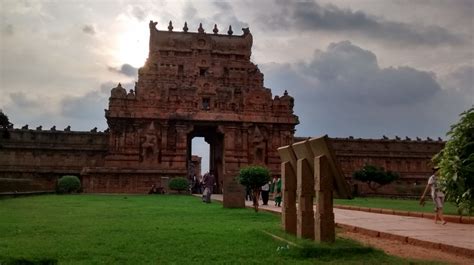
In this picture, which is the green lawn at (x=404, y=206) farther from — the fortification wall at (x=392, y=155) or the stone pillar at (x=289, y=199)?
the fortification wall at (x=392, y=155)

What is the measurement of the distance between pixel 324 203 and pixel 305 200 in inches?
32.9

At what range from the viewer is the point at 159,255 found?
24.3ft

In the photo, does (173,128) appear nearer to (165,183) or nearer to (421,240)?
(165,183)

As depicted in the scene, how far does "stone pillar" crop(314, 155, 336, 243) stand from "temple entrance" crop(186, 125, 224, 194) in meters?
30.3

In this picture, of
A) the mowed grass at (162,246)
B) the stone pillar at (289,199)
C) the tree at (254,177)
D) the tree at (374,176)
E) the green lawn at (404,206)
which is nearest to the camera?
the mowed grass at (162,246)

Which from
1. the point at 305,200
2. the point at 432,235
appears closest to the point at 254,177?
the point at 432,235

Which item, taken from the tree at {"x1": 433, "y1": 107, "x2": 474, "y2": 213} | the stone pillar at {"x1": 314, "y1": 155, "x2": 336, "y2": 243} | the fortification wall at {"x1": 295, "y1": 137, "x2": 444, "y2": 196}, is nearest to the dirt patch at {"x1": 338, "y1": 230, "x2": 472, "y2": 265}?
the stone pillar at {"x1": 314, "y1": 155, "x2": 336, "y2": 243}

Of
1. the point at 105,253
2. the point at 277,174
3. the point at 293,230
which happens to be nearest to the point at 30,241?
the point at 105,253

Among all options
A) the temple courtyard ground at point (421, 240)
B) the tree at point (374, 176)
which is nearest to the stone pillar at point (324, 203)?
the temple courtyard ground at point (421, 240)

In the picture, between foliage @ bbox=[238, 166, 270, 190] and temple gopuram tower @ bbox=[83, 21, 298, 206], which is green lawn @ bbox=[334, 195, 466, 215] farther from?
temple gopuram tower @ bbox=[83, 21, 298, 206]

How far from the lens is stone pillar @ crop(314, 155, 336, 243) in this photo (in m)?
8.37

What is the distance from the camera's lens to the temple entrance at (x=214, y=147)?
39.7 metres

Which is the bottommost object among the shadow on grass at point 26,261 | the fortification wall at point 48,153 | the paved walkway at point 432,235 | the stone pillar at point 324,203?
the shadow on grass at point 26,261

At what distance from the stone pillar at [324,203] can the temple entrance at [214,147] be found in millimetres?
30277
